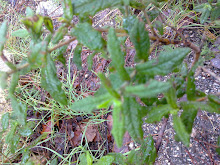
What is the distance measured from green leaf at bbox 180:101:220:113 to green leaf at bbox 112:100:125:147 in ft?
1.17

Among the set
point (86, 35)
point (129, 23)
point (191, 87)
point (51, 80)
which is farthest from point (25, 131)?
point (191, 87)

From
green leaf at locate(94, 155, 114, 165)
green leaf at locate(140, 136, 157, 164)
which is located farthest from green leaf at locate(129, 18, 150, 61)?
green leaf at locate(94, 155, 114, 165)

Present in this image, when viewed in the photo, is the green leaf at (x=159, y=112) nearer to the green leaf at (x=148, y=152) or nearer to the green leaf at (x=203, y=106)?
the green leaf at (x=203, y=106)

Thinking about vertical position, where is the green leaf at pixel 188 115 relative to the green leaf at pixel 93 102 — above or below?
below

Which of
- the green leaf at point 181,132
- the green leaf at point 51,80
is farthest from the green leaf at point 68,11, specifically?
the green leaf at point 181,132

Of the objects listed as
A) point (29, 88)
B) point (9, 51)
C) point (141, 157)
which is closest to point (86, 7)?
point (141, 157)

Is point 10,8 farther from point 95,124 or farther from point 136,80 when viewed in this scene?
point 136,80

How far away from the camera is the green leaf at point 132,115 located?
78 centimetres

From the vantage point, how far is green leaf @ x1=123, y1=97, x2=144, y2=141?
78 cm

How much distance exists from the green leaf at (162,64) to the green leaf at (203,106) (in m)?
0.20

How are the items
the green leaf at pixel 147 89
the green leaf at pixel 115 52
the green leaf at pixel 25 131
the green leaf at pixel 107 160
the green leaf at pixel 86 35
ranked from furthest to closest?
1. the green leaf at pixel 25 131
2. the green leaf at pixel 107 160
3. the green leaf at pixel 86 35
4. the green leaf at pixel 115 52
5. the green leaf at pixel 147 89

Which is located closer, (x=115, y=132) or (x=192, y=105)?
(x=115, y=132)

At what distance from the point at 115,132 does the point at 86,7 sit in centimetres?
58

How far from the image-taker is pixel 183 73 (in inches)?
40.3
